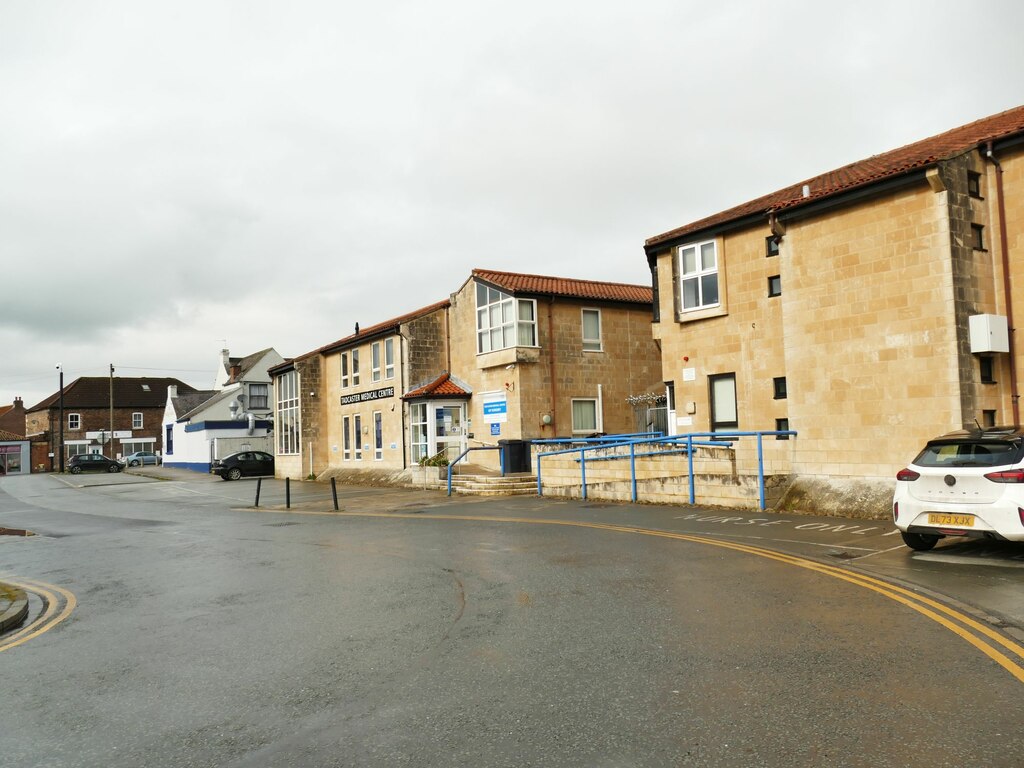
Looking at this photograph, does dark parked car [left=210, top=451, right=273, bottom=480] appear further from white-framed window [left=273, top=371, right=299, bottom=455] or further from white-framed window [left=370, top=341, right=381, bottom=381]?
white-framed window [left=370, top=341, right=381, bottom=381]

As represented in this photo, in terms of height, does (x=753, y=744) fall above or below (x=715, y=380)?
below

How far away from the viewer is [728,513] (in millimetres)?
15695

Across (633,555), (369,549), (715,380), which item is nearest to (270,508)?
(369,549)

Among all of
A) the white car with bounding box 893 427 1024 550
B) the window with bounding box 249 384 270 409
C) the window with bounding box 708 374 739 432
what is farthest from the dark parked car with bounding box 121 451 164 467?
the white car with bounding box 893 427 1024 550

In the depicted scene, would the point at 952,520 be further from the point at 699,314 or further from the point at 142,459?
the point at 142,459

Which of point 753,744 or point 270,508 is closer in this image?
point 753,744

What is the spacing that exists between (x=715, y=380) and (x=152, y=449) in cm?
7285

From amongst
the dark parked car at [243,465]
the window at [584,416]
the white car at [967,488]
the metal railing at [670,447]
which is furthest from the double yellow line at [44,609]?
the dark parked car at [243,465]

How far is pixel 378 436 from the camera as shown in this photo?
113 feet

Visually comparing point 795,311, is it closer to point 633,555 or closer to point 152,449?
point 633,555

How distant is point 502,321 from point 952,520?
66.1 feet

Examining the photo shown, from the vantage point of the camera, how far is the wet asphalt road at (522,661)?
4375 mm

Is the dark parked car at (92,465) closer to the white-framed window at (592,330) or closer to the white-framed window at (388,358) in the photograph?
the white-framed window at (388,358)

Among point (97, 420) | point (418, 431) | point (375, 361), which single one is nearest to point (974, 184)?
point (418, 431)
